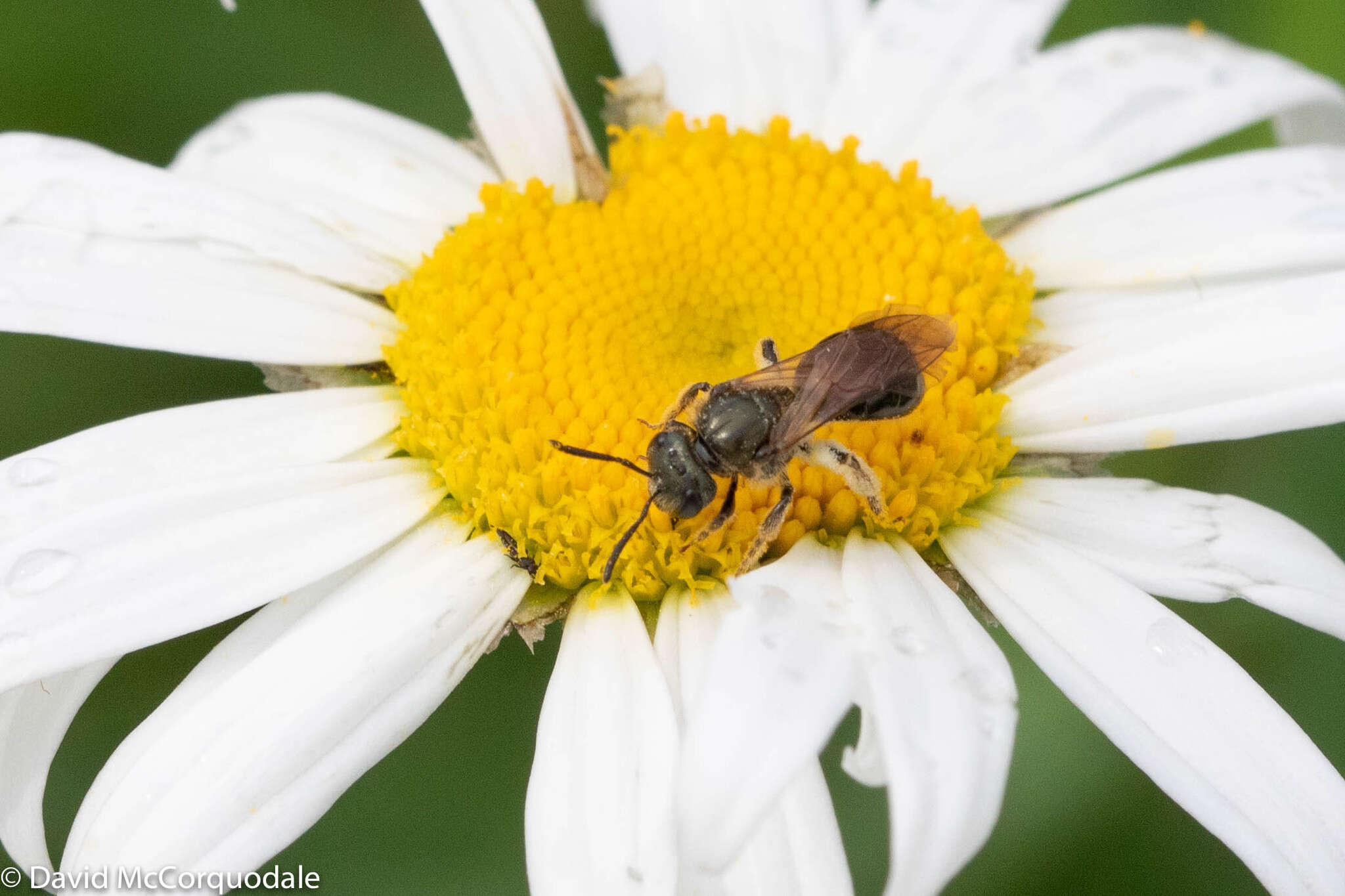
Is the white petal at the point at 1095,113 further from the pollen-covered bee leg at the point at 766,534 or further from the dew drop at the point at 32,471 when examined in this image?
the dew drop at the point at 32,471

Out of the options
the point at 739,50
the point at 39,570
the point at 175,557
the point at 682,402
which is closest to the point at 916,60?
the point at 739,50

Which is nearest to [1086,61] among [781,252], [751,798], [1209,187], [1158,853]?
[1209,187]

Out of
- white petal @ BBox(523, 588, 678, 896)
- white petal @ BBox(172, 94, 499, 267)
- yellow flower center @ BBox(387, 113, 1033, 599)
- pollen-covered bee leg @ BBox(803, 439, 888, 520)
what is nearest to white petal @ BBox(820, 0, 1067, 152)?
yellow flower center @ BBox(387, 113, 1033, 599)

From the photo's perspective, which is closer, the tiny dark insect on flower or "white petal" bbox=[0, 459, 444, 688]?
"white petal" bbox=[0, 459, 444, 688]

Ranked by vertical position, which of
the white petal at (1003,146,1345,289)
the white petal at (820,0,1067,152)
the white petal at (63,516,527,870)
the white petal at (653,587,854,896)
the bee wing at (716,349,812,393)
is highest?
the white petal at (820,0,1067,152)

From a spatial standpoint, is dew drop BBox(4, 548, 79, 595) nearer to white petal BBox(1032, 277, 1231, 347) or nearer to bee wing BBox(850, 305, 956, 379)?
bee wing BBox(850, 305, 956, 379)

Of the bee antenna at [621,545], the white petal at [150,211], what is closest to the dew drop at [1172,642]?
the bee antenna at [621,545]

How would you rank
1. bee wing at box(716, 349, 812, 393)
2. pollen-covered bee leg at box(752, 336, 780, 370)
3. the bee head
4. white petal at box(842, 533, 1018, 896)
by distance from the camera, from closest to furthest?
white petal at box(842, 533, 1018, 896)
the bee head
bee wing at box(716, 349, 812, 393)
pollen-covered bee leg at box(752, 336, 780, 370)
